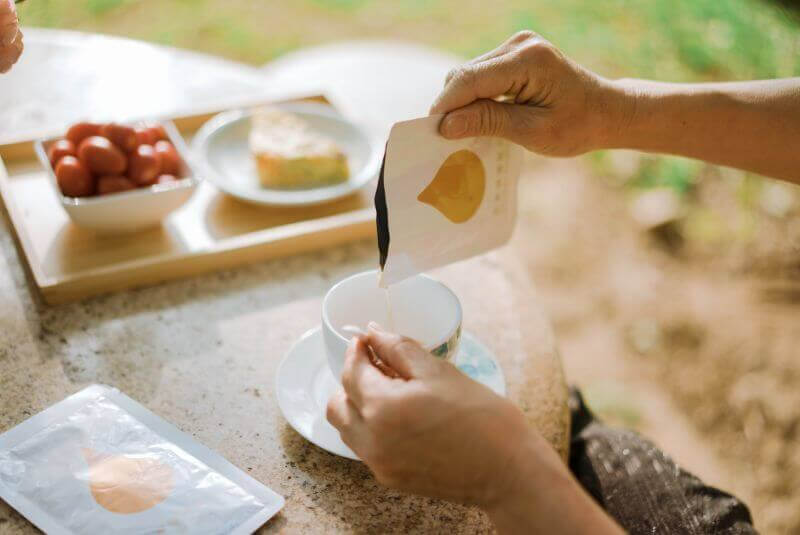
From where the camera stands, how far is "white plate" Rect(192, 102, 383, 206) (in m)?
1.39

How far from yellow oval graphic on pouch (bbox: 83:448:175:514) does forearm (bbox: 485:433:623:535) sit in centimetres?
36

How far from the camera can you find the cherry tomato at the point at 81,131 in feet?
4.34

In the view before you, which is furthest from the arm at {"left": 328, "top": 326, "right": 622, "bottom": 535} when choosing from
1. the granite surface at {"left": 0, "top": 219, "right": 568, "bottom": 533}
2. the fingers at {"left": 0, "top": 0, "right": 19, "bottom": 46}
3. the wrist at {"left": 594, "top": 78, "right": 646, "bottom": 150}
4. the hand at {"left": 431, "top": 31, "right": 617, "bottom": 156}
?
the fingers at {"left": 0, "top": 0, "right": 19, "bottom": 46}

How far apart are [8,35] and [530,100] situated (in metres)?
0.73

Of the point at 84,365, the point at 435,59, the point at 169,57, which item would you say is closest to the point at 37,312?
the point at 84,365

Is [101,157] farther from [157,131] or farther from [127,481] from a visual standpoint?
[127,481]

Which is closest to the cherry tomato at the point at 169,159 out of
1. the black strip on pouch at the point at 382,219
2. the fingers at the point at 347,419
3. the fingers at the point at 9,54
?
the fingers at the point at 9,54

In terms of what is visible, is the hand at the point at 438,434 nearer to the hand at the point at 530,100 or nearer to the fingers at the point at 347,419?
the fingers at the point at 347,419

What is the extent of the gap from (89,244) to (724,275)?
2023 millimetres

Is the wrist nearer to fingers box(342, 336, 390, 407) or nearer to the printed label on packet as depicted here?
fingers box(342, 336, 390, 407)

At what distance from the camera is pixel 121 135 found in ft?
4.32

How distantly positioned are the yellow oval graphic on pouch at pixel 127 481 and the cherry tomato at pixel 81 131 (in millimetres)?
647

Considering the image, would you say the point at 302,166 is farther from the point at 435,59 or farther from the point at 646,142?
the point at 435,59

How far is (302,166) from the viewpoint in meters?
1.50
